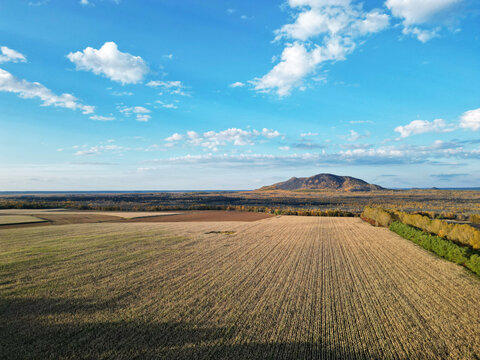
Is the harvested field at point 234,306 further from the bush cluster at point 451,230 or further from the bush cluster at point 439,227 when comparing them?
the bush cluster at point 439,227

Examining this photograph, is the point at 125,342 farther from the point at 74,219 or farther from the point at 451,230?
the point at 74,219

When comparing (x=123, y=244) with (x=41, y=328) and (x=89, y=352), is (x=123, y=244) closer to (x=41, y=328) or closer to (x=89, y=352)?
(x=41, y=328)

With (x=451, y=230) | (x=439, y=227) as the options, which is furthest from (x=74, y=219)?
(x=451, y=230)

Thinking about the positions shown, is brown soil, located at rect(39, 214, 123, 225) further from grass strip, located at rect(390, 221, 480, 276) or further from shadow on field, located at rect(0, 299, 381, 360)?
grass strip, located at rect(390, 221, 480, 276)

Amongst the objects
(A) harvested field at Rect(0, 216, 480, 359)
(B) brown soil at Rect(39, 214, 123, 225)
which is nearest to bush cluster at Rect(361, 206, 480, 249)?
(A) harvested field at Rect(0, 216, 480, 359)

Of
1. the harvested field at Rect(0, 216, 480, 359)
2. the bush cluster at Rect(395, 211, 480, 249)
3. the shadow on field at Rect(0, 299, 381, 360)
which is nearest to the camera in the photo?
the shadow on field at Rect(0, 299, 381, 360)

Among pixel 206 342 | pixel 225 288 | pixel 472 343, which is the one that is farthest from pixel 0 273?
pixel 472 343
